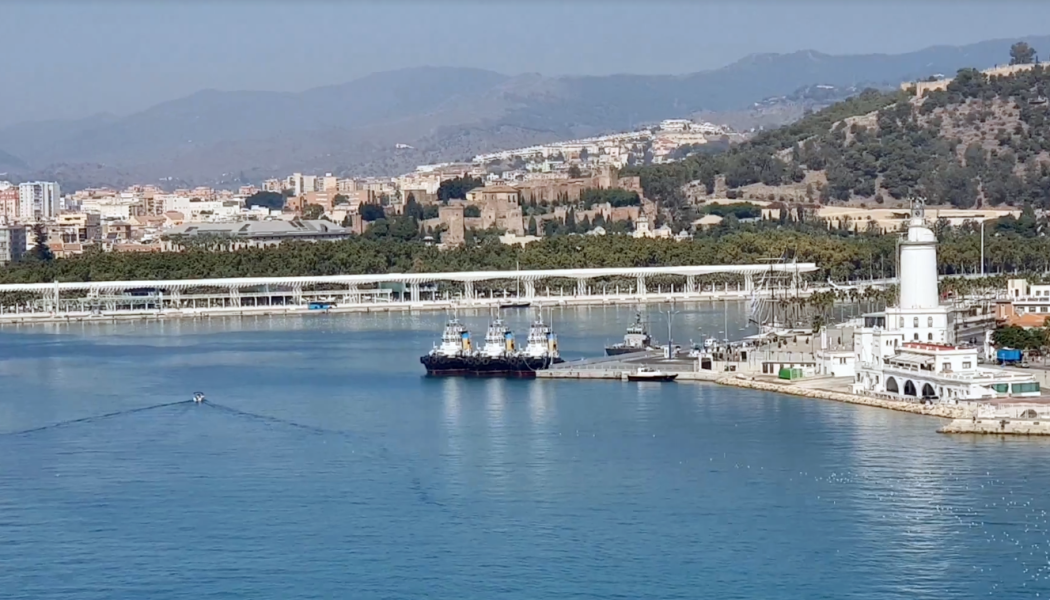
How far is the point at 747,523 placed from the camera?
1294 cm

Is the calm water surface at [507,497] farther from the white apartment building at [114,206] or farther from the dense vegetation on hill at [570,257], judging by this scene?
the white apartment building at [114,206]

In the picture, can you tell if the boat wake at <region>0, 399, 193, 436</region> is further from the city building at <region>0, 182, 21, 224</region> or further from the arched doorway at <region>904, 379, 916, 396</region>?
the city building at <region>0, 182, 21, 224</region>

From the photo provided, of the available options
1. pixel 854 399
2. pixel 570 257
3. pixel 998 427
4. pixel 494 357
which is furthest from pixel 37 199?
pixel 998 427

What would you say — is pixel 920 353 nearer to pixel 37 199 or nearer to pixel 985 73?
pixel 985 73

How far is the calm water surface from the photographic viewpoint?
11672mm

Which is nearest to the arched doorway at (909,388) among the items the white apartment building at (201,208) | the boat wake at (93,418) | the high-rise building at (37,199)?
the boat wake at (93,418)

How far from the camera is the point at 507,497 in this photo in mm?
13820

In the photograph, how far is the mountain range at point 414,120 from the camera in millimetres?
137500

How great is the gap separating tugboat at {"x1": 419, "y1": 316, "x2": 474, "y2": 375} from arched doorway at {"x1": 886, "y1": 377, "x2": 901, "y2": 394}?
221 inches

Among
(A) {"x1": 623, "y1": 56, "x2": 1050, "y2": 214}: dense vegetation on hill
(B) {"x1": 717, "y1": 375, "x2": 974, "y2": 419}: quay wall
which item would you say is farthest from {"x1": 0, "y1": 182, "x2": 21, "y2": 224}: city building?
(B) {"x1": 717, "y1": 375, "x2": 974, "y2": 419}: quay wall

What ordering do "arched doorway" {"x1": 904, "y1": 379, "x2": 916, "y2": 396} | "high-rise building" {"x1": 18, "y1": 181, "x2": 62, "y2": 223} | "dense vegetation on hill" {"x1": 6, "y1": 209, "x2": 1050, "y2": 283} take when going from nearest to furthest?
"arched doorway" {"x1": 904, "y1": 379, "x2": 916, "y2": 396} → "dense vegetation on hill" {"x1": 6, "y1": 209, "x2": 1050, "y2": 283} → "high-rise building" {"x1": 18, "y1": 181, "x2": 62, "y2": 223}

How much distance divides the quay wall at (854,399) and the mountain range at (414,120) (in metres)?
102

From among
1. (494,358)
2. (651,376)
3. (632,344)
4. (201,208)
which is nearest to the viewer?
(651,376)

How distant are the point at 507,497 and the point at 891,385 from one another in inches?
218
